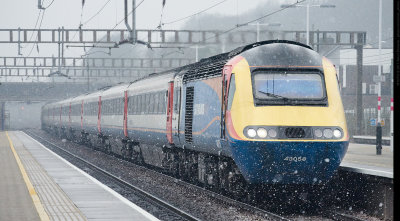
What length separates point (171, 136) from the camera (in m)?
18.8

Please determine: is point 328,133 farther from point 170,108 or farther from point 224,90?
point 170,108

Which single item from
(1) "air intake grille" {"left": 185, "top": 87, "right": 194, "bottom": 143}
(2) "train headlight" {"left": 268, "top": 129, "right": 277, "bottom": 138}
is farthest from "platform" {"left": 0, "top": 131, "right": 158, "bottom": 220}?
(2) "train headlight" {"left": 268, "top": 129, "right": 277, "bottom": 138}

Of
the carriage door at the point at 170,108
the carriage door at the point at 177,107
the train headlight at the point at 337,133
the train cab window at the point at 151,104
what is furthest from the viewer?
the train cab window at the point at 151,104

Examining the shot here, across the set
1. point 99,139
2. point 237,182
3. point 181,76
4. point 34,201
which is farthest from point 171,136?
point 99,139

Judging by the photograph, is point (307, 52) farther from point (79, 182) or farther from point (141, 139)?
point (141, 139)

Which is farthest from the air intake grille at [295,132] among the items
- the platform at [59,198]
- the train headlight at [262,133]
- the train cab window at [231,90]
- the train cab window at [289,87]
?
the platform at [59,198]

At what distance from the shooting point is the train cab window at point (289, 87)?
12.7 metres

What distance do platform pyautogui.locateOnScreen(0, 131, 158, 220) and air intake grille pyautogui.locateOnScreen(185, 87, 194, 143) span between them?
2.46 metres

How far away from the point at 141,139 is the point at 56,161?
181 inches

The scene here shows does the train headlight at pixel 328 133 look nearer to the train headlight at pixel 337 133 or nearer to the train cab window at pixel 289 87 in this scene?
the train headlight at pixel 337 133

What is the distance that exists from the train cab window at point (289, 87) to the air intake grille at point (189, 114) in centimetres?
386

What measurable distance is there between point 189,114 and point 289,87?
4.52m

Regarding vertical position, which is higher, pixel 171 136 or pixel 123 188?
pixel 171 136

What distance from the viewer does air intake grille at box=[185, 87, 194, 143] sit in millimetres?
16578
